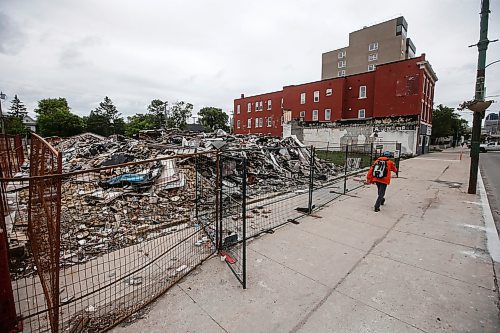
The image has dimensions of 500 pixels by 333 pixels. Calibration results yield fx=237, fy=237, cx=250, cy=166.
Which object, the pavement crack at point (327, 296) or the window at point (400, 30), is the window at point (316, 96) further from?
the pavement crack at point (327, 296)

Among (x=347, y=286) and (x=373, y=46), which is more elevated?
(x=373, y=46)

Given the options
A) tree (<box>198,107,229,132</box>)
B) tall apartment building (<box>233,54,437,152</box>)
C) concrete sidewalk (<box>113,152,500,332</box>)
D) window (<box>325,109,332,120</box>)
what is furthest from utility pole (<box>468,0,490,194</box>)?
tree (<box>198,107,229,132</box>)

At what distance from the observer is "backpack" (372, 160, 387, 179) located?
20.5 ft

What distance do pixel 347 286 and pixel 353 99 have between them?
3742 centimetres

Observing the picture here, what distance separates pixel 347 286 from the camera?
306 centimetres

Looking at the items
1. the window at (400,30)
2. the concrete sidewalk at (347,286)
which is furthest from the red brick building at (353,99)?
the concrete sidewalk at (347,286)

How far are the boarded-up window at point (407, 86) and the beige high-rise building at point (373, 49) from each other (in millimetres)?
18722

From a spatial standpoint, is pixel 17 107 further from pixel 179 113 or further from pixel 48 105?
pixel 179 113

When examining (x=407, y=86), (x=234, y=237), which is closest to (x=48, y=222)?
(x=234, y=237)

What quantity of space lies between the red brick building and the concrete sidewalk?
2714 cm

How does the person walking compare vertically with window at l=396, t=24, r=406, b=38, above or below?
below

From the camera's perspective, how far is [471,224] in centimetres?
529

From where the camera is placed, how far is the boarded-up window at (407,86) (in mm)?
27094

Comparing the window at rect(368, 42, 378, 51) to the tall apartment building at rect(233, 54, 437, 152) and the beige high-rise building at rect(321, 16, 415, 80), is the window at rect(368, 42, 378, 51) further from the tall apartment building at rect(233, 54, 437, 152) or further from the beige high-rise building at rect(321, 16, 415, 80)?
the tall apartment building at rect(233, 54, 437, 152)
